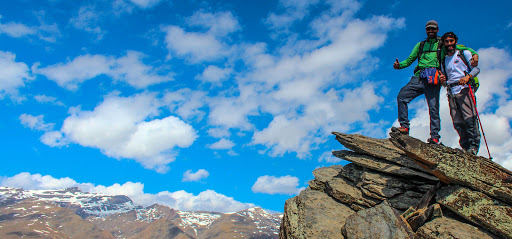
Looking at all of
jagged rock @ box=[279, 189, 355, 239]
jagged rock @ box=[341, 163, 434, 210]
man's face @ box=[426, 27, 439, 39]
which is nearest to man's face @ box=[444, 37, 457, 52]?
man's face @ box=[426, 27, 439, 39]

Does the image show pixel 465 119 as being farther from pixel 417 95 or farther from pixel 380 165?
pixel 380 165

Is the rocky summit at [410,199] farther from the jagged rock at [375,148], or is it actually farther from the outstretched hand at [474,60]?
the outstretched hand at [474,60]

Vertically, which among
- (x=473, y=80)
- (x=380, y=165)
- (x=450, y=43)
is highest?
(x=450, y=43)

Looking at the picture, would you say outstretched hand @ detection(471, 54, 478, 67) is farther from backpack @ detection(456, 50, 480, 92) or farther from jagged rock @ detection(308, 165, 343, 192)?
jagged rock @ detection(308, 165, 343, 192)

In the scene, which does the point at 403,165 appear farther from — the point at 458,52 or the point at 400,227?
the point at 458,52

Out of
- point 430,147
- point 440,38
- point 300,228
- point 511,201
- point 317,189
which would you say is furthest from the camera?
point 317,189

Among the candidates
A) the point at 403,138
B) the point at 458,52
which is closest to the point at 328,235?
the point at 403,138

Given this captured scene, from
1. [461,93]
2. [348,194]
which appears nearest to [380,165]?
[348,194]

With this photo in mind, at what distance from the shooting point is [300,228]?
1504 cm

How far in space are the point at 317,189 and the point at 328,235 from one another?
19.0 feet

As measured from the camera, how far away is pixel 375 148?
1816cm

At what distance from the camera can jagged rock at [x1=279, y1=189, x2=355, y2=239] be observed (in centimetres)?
1428

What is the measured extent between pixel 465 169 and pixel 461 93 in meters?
4.35

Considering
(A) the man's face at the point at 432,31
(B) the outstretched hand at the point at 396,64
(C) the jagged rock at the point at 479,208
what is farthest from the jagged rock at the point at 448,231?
(A) the man's face at the point at 432,31
